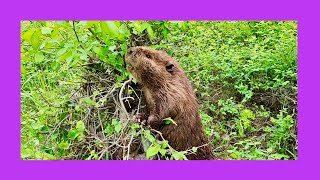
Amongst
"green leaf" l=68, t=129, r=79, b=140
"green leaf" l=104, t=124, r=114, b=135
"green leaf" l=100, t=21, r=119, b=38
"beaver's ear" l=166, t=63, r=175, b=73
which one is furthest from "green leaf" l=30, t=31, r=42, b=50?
"beaver's ear" l=166, t=63, r=175, b=73

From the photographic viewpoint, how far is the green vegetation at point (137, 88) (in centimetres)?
314

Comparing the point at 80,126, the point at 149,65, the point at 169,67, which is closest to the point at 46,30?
the point at 80,126

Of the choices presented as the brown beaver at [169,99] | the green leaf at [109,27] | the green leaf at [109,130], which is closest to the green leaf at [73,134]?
the green leaf at [109,130]

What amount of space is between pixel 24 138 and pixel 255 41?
6.05 ft

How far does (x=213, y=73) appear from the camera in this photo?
4078 mm

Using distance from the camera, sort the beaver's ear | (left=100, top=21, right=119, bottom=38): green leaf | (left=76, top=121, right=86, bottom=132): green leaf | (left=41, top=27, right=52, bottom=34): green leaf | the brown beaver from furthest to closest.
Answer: the beaver's ear → the brown beaver → (left=76, top=121, right=86, bottom=132): green leaf → (left=41, top=27, right=52, bottom=34): green leaf → (left=100, top=21, right=119, bottom=38): green leaf

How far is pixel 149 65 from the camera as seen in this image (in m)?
3.25

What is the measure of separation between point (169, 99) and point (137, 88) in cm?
29

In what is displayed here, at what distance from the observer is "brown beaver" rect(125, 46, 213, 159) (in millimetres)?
3152

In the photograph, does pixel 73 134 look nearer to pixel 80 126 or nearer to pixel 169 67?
pixel 80 126

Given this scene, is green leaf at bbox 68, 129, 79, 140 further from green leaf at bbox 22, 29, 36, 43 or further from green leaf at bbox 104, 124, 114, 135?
green leaf at bbox 22, 29, 36, 43

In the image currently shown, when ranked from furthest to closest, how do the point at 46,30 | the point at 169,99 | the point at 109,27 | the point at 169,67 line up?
the point at 169,67, the point at 169,99, the point at 46,30, the point at 109,27

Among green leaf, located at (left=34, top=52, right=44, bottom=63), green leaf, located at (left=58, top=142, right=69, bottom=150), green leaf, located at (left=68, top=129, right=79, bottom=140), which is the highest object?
green leaf, located at (left=34, top=52, right=44, bottom=63)

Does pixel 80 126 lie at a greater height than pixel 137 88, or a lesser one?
lesser
